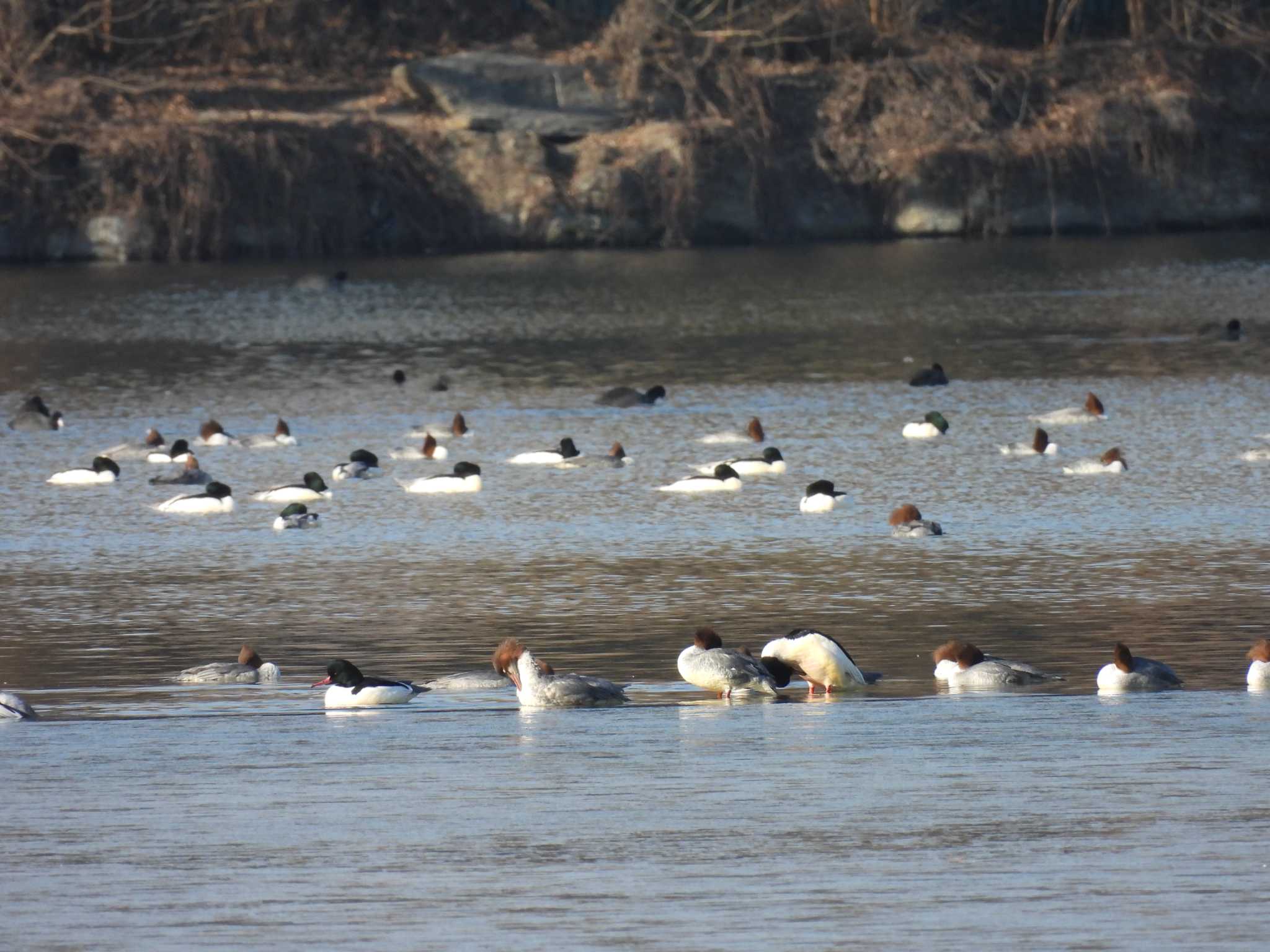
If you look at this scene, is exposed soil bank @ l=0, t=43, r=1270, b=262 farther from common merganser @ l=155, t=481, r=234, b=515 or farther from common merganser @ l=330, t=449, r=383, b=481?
common merganser @ l=155, t=481, r=234, b=515

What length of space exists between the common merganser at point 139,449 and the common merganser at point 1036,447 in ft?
24.5

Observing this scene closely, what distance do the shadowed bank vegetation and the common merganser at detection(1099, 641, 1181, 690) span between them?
37.6 meters

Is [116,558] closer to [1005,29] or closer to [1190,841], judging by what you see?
[1190,841]

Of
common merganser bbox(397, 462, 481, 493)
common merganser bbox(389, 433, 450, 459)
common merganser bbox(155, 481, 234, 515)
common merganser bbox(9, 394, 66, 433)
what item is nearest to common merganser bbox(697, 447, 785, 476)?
common merganser bbox(397, 462, 481, 493)

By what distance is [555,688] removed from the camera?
10539 millimetres

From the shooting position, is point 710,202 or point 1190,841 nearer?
point 1190,841

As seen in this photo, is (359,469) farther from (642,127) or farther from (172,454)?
(642,127)

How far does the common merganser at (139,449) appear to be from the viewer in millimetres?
20625

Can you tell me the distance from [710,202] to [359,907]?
139ft

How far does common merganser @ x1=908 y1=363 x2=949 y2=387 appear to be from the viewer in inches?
985

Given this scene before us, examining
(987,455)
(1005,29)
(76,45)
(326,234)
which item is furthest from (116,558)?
(1005,29)

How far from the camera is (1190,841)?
801 centimetres

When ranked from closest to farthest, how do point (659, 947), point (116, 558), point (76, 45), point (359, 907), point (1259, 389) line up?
1. point (659, 947)
2. point (359, 907)
3. point (116, 558)
4. point (1259, 389)
5. point (76, 45)

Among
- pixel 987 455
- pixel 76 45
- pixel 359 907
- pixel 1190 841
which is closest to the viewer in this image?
pixel 359 907
